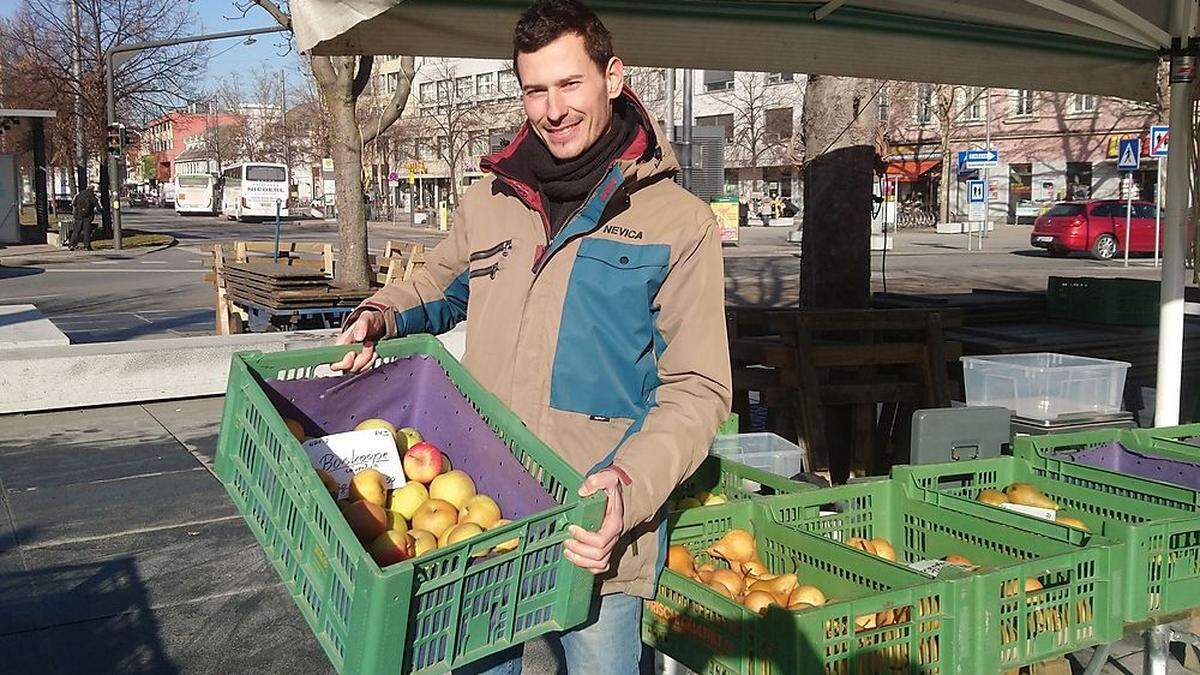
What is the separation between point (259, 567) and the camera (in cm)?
533

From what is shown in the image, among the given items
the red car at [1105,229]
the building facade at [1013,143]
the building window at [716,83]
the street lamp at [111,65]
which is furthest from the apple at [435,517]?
the building window at [716,83]

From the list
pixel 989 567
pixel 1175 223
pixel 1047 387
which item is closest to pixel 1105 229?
pixel 1175 223

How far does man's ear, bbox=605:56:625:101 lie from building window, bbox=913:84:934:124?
4737 centimetres

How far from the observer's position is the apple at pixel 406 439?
2.71m

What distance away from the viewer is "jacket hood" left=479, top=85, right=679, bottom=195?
2336 millimetres

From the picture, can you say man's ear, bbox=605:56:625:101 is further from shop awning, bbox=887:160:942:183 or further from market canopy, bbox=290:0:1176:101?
shop awning, bbox=887:160:942:183

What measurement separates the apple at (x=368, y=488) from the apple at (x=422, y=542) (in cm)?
13

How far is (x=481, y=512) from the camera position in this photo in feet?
7.84

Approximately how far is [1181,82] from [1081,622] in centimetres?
299

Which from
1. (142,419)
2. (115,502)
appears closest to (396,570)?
(115,502)

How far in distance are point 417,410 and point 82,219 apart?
3033cm

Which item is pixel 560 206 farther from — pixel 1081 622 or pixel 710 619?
pixel 1081 622

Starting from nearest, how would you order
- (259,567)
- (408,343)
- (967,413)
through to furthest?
1. (408,343)
2. (967,413)
3. (259,567)

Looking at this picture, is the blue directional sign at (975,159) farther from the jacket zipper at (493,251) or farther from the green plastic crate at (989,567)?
the jacket zipper at (493,251)
